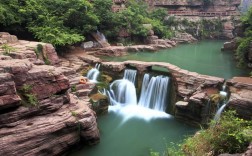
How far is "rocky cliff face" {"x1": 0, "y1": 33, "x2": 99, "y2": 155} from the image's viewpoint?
33.2ft

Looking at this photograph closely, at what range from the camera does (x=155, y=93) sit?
18031 millimetres

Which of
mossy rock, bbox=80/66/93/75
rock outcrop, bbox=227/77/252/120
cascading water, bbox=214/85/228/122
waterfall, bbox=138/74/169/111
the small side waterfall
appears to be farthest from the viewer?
mossy rock, bbox=80/66/93/75

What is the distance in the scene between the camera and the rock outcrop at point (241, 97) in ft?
40.9

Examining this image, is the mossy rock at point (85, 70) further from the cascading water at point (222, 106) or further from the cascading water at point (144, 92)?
the cascading water at point (222, 106)

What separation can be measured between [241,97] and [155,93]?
19.8ft

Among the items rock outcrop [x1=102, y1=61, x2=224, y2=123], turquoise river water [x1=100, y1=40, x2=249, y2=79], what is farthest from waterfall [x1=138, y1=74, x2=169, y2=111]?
turquoise river water [x1=100, y1=40, x2=249, y2=79]

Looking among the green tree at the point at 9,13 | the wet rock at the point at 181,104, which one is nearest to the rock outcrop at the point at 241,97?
the wet rock at the point at 181,104

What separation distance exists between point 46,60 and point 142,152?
27.9ft

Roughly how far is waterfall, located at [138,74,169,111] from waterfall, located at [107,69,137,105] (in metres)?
0.61

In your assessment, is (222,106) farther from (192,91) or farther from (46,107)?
(46,107)

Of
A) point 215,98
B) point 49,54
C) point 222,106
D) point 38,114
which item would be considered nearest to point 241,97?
point 222,106

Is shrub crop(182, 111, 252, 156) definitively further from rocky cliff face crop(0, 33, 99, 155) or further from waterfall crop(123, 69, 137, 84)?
waterfall crop(123, 69, 137, 84)

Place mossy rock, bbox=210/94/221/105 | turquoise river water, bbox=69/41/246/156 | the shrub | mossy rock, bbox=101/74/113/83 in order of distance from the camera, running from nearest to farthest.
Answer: the shrub < turquoise river water, bbox=69/41/246/156 < mossy rock, bbox=210/94/221/105 < mossy rock, bbox=101/74/113/83

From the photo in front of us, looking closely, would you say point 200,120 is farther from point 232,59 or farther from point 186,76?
point 232,59
